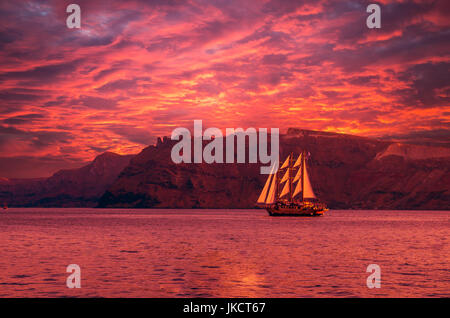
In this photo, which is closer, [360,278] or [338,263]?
[360,278]

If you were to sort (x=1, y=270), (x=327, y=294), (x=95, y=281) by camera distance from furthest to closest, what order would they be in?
(x=1, y=270) < (x=95, y=281) < (x=327, y=294)

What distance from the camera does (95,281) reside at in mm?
36281

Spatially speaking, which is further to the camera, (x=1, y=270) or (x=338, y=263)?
(x=338, y=263)

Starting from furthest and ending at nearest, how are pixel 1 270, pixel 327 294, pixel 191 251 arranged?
pixel 191 251 → pixel 1 270 → pixel 327 294

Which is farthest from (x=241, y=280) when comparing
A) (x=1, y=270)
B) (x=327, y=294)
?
(x=1, y=270)
